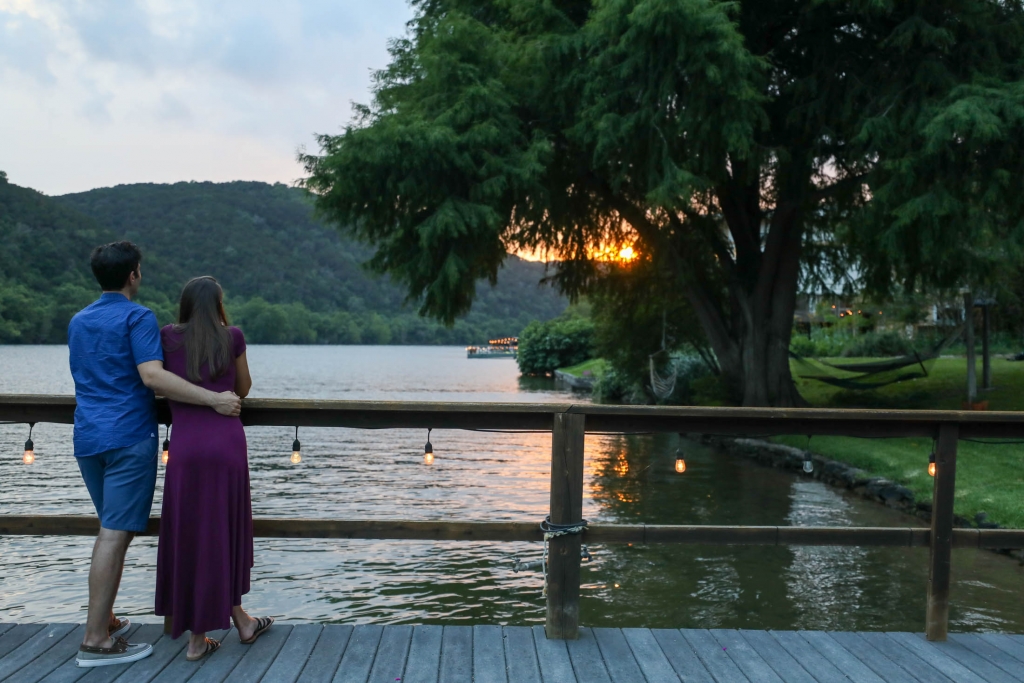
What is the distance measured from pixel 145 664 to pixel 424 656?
111cm

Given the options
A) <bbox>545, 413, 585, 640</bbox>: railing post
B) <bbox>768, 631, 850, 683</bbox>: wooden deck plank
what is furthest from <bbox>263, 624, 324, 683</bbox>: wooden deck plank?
<bbox>768, 631, 850, 683</bbox>: wooden deck plank

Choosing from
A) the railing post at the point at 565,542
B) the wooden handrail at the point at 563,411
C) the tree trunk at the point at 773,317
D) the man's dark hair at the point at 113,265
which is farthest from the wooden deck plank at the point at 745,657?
the tree trunk at the point at 773,317

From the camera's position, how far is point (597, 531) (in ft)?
13.4

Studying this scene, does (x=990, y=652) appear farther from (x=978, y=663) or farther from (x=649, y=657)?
(x=649, y=657)

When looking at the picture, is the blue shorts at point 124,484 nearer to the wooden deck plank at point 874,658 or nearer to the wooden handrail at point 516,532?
the wooden handrail at point 516,532

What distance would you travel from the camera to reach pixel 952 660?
3.96 metres

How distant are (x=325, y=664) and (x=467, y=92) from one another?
12.8 metres

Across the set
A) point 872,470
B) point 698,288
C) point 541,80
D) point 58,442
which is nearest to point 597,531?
point 872,470

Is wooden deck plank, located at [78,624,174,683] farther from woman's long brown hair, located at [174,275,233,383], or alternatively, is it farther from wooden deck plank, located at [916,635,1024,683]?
wooden deck plank, located at [916,635,1024,683]

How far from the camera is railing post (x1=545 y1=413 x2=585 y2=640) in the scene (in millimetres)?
4043

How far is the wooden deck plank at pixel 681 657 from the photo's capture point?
364 centimetres

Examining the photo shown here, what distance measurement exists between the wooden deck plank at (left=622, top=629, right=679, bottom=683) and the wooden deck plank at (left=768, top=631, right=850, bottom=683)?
1.87ft

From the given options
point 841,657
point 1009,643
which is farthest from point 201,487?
point 1009,643

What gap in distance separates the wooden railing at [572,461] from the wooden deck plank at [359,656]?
44 centimetres
